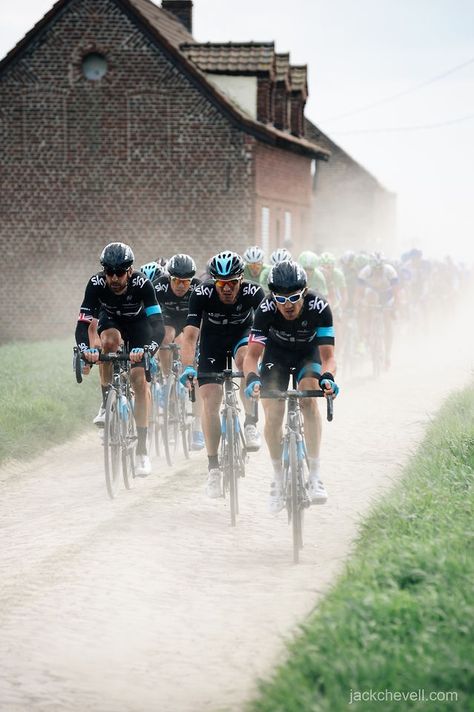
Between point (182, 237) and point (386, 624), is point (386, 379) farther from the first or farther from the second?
point (386, 624)

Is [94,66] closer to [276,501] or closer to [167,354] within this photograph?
[167,354]

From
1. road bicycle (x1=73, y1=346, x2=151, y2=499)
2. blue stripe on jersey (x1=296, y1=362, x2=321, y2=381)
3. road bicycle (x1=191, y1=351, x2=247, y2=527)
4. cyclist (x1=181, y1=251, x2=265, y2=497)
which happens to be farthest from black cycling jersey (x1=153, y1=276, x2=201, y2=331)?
blue stripe on jersey (x1=296, y1=362, x2=321, y2=381)

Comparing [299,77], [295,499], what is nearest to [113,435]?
[295,499]

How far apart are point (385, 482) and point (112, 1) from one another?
21610 millimetres

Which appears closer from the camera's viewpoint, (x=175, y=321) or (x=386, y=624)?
(x=386, y=624)

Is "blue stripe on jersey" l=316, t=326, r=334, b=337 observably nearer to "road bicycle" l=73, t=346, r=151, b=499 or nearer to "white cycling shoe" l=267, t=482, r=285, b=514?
"white cycling shoe" l=267, t=482, r=285, b=514

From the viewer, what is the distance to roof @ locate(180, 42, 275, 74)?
1272 inches

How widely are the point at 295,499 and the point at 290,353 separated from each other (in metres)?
1.18

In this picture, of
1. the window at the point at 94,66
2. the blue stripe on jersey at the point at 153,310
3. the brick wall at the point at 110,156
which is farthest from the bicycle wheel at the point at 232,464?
the window at the point at 94,66

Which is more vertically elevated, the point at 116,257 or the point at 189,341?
the point at 116,257

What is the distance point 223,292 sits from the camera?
942 centimetres

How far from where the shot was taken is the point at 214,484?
9414 millimetres

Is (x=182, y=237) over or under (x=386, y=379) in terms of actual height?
over

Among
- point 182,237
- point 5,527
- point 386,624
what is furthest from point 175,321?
point 182,237
